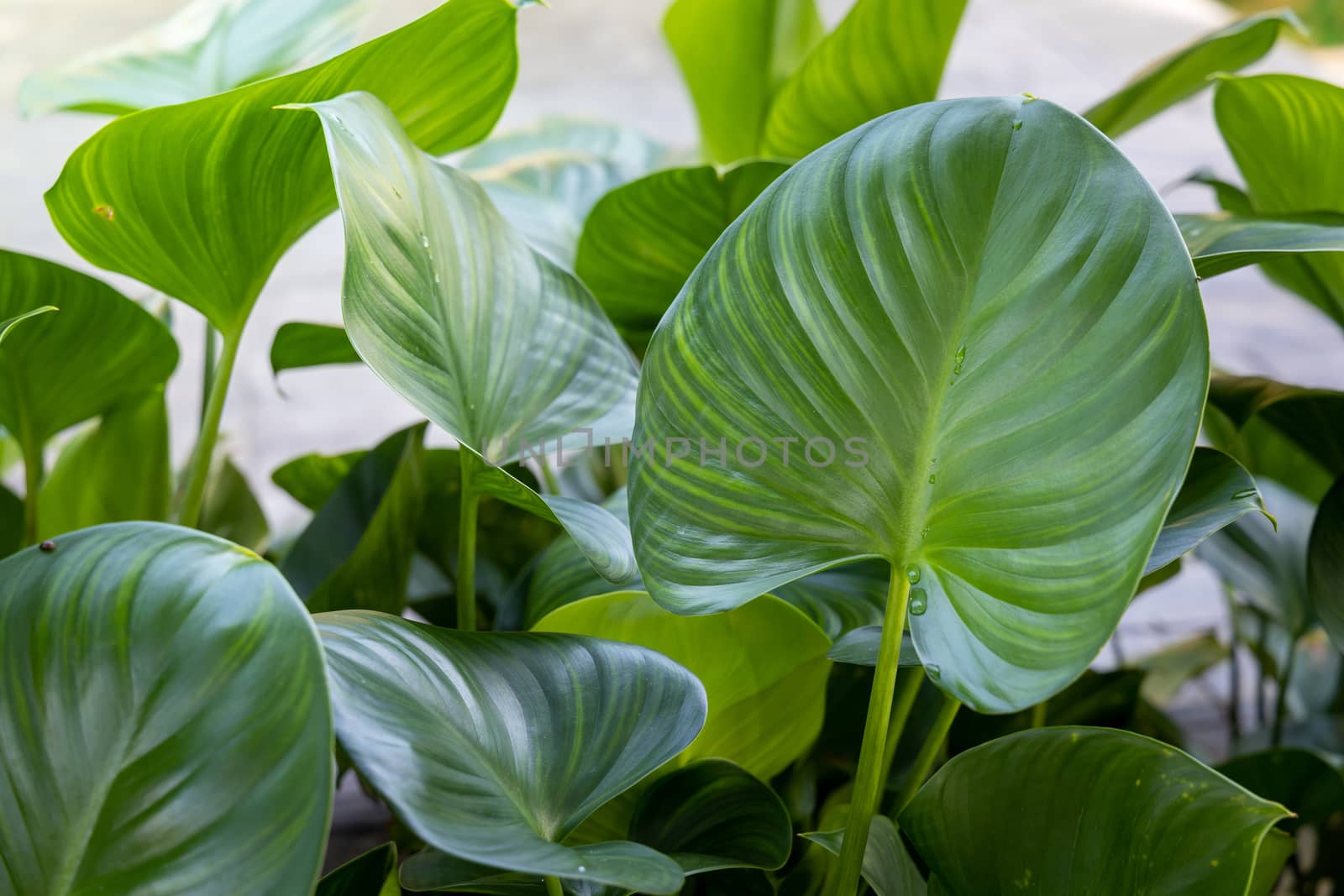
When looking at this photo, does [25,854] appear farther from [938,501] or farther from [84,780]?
[938,501]

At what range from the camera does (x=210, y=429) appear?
0.49m

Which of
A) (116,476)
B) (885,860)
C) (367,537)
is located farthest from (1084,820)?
(116,476)

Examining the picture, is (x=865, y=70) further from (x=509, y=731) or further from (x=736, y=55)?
(x=509, y=731)

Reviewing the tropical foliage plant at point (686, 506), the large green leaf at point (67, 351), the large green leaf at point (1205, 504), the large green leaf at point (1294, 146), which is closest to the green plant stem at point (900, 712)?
the tropical foliage plant at point (686, 506)

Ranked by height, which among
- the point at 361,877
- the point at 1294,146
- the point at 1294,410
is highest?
the point at 1294,146

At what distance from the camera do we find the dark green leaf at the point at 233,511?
652 millimetres

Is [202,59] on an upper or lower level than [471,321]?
upper

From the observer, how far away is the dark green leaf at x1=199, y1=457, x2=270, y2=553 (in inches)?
25.7

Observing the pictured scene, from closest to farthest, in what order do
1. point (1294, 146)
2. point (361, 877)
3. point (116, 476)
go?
point (361, 877), point (1294, 146), point (116, 476)

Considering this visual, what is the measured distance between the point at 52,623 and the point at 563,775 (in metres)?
0.13

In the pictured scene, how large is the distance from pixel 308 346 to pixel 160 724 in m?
0.28

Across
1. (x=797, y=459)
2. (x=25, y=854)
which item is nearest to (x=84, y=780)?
(x=25, y=854)

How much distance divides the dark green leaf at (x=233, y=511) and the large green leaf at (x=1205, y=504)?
0.47 m

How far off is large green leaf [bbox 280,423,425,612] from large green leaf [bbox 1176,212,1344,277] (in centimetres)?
31
